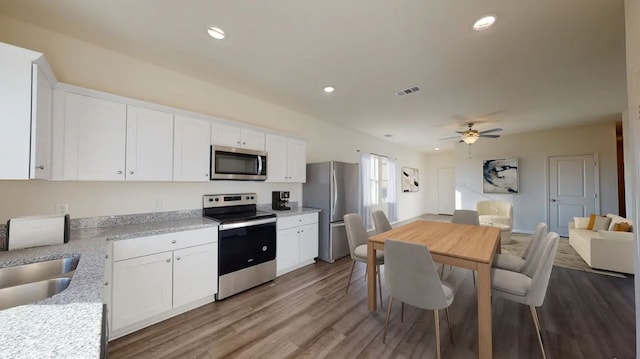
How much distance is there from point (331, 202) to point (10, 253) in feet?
10.7

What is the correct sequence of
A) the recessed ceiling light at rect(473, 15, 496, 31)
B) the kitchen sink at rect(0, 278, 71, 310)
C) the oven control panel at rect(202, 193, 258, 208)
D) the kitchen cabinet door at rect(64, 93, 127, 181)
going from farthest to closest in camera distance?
the oven control panel at rect(202, 193, 258, 208) → the kitchen cabinet door at rect(64, 93, 127, 181) → the recessed ceiling light at rect(473, 15, 496, 31) → the kitchen sink at rect(0, 278, 71, 310)

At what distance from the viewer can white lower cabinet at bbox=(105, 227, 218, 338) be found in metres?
2.00

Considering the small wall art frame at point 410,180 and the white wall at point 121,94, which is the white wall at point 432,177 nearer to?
the small wall art frame at point 410,180

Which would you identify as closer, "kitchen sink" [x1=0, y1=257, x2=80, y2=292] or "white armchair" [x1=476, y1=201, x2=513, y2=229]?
"kitchen sink" [x1=0, y1=257, x2=80, y2=292]

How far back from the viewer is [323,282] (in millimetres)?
3176

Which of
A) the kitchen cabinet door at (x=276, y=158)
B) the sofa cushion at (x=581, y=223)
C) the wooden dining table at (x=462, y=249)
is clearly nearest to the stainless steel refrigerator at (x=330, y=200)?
the kitchen cabinet door at (x=276, y=158)

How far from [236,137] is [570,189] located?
7.51m

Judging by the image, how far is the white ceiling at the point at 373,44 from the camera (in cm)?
179

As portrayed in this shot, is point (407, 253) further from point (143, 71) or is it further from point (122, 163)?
point (143, 71)

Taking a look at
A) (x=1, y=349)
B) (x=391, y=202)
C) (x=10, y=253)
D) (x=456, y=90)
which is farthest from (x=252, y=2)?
(x=391, y=202)

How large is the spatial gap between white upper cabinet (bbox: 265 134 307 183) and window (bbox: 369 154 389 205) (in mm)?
2915

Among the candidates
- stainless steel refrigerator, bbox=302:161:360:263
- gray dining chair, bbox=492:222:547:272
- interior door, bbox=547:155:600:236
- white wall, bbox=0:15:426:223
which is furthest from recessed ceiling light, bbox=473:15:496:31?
interior door, bbox=547:155:600:236

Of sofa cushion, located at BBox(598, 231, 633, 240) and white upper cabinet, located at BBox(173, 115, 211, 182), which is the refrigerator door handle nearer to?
white upper cabinet, located at BBox(173, 115, 211, 182)

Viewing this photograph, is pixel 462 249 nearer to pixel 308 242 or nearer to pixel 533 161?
pixel 308 242
